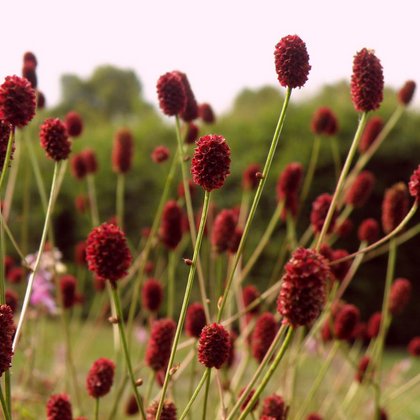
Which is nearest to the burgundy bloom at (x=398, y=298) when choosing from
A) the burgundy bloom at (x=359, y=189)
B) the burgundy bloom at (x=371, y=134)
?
the burgundy bloom at (x=359, y=189)

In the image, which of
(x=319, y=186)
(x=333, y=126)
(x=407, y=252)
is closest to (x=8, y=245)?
(x=319, y=186)

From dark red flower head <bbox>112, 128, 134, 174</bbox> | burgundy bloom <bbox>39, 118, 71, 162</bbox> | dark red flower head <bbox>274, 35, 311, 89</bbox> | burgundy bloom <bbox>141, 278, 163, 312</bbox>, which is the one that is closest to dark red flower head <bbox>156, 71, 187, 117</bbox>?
burgundy bloom <bbox>39, 118, 71, 162</bbox>

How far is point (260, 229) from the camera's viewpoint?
6777 mm

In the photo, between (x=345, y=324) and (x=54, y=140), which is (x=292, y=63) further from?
(x=345, y=324)

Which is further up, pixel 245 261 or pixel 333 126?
pixel 333 126

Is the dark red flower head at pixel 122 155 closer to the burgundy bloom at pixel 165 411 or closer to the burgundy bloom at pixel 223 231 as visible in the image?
the burgundy bloom at pixel 223 231

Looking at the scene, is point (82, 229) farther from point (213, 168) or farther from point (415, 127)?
point (213, 168)

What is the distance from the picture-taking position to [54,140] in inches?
51.6

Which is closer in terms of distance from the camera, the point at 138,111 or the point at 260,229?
the point at 260,229

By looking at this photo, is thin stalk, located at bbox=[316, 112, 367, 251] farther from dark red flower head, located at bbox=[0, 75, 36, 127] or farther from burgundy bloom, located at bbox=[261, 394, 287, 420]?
dark red flower head, located at bbox=[0, 75, 36, 127]

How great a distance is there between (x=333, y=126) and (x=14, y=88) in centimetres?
168

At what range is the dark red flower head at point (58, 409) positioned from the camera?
1222 mm

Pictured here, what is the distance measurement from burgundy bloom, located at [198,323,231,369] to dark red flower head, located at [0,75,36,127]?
46 cm

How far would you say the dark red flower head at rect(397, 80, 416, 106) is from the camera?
2.35 meters
